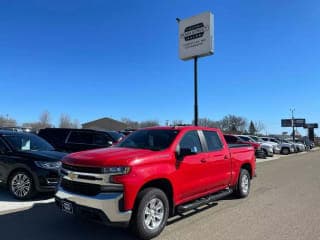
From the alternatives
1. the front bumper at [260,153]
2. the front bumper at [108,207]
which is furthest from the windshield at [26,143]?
the front bumper at [260,153]

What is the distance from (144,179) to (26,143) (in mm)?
5376

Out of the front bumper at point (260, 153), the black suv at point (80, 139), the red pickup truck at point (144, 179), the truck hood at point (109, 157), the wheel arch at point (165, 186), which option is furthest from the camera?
the front bumper at point (260, 153)

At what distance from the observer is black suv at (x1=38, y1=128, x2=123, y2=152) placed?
13.4 meters

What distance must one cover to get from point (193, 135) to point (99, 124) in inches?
4147

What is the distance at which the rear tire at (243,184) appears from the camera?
8.93 meters

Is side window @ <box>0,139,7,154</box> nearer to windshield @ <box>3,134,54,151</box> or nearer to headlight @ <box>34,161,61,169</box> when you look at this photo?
windshield @ <box>3,134,54,151</box>

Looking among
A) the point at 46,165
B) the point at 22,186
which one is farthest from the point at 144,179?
the point at 22,186

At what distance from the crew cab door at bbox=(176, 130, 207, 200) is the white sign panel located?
16.0m

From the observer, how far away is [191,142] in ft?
23.0

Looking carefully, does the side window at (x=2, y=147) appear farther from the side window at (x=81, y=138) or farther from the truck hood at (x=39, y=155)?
the side window at (x=81, y=138)

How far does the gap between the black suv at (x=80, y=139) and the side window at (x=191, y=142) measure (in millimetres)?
6617

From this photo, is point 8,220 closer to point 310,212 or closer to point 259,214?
point 259,214

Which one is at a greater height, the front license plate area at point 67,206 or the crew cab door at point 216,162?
the crew cab door at point 216,162

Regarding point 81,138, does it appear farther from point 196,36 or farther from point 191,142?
point 196,36
